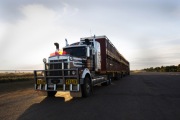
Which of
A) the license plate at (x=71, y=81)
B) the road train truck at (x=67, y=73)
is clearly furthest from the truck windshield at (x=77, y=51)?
the license plate at (x=71, y=81)

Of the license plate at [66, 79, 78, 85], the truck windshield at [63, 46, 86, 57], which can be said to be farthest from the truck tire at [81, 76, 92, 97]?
the truck windshield at [63, 46, 86, 57]

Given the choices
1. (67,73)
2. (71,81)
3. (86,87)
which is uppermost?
(67,73)

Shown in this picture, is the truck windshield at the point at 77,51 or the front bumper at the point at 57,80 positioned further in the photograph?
the truck windshield at the point at 77,51

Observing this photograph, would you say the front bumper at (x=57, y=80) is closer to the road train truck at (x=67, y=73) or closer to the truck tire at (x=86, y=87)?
the road train truck at (x=67, y=73)

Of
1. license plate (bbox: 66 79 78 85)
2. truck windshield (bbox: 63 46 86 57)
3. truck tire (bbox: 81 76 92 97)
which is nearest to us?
license plate (bbox: 66 79 78 85)

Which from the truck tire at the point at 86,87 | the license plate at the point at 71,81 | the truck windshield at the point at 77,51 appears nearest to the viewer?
the license plate at the point at 71,81

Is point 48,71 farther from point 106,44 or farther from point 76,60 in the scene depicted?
point 106,44

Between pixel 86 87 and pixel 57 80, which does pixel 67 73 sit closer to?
pixel 57 80

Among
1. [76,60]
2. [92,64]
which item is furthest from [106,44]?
[76,60]

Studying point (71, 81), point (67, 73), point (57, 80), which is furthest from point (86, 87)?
point (57, 80)

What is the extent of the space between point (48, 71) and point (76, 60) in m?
1.65

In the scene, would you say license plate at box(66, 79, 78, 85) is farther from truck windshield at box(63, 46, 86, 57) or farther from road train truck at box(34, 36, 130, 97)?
truck windshield at box(63, 46, 86, 57)

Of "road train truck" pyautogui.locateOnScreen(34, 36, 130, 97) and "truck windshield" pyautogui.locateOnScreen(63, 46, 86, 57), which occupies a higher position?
"truck windshield" pyautogui.locateOnScreen(63, 46, 86, 57)

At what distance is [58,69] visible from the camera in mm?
10641
